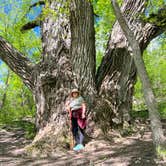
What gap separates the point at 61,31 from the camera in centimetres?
814

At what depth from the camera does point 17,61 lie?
8.34m

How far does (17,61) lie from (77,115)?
2.41m

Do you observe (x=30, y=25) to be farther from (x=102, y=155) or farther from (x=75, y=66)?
(x=102, y=155)

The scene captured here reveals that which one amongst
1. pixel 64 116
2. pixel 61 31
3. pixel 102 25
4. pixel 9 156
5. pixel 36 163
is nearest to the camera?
pixel 36 163

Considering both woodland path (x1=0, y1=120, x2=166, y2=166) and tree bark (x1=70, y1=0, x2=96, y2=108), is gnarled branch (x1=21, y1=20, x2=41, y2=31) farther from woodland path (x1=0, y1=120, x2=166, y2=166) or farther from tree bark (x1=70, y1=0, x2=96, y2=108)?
woodland path (x1=0, y1=120, x2=166, y2=166)

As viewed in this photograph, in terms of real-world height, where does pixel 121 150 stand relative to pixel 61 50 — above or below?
below

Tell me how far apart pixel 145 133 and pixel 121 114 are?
0.82m

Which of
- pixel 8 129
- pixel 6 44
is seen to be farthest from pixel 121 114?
pixel 8 129

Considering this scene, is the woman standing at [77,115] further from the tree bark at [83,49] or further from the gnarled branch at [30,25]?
the gnarled branch at [30,25]

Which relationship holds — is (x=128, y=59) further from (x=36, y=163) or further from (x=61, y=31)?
(x=36, y=163)

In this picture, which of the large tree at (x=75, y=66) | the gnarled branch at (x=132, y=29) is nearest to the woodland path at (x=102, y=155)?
the large tree at (x=75, y=66)

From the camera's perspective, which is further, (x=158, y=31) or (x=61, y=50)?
(x=158, y=31)

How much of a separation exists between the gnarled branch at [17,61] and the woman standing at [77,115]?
1535mm

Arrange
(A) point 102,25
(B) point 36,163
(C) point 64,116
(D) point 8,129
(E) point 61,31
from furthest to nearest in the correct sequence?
(A) point 102,25 → (D) point 8,129 → (E) point 61,31 → (C) point 64,116 → (B) point 36,163
